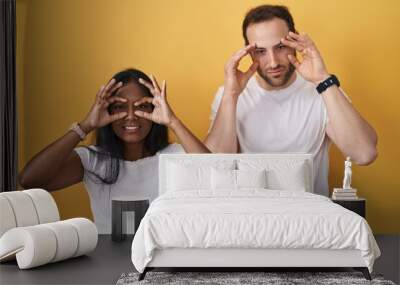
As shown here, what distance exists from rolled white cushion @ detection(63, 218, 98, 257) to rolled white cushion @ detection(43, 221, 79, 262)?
54 mm

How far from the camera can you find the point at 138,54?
7.24 metres

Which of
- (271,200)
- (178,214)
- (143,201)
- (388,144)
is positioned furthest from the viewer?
(388,144)

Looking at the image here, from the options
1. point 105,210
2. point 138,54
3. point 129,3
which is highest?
Answer: point 129,3

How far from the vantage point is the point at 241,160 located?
22.2ft

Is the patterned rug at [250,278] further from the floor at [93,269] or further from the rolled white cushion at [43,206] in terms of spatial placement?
the rolled white cushion at [43,206]

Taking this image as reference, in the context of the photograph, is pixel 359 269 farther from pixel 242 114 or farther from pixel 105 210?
pixel 105 210

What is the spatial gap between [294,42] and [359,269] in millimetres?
2624

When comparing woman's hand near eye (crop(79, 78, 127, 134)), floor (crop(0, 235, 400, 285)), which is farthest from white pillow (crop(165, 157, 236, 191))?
woman's hand near eye (crop(79, 78, 127, 134))

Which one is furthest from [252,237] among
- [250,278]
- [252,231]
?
[250,278]

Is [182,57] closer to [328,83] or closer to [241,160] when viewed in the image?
[241,160]

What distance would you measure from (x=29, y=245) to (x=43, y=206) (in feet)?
2.25

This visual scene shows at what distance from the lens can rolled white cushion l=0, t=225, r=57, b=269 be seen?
17.3 feet

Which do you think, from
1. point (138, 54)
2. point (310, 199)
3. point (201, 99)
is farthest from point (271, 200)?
point (138, 54)

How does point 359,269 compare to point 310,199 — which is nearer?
point 359,269
